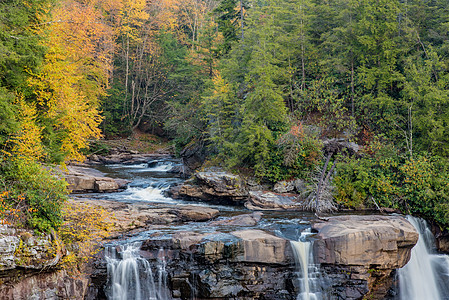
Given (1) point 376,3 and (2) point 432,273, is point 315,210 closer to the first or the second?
(2) point 432,273

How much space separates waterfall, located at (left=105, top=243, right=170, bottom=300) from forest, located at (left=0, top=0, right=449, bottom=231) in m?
2.15

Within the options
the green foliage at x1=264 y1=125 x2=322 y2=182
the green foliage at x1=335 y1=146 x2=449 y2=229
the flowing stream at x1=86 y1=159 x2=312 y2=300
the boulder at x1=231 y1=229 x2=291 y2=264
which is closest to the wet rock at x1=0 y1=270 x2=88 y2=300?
the flowing stream at x1=86 y1=159 x2=312 y2=300

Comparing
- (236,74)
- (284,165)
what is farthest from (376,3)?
(284,165)

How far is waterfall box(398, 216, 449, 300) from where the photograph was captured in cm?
1174

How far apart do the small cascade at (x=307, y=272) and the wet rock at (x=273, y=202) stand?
4926 mm

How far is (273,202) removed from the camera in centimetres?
1616

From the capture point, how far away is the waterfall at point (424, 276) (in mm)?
11742

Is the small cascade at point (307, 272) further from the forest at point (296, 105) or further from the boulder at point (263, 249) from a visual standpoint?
the forest at point (296, 105)

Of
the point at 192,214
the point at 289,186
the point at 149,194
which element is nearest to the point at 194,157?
the point at 149,194

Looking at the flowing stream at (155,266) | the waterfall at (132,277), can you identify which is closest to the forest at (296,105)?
the waterfall at (132,277)

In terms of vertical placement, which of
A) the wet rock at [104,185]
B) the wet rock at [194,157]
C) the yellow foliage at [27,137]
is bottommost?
the wet rock at [104,185]

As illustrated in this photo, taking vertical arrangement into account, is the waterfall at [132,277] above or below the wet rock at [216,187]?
below

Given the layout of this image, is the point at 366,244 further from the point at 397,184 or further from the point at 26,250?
the point at 26,250

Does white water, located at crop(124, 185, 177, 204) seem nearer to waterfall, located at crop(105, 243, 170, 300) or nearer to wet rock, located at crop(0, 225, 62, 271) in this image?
waterfall, located at crop(105, 243, 170, 300)
